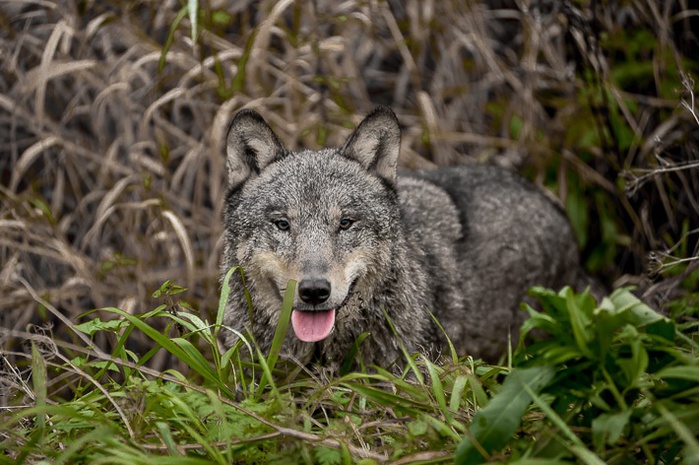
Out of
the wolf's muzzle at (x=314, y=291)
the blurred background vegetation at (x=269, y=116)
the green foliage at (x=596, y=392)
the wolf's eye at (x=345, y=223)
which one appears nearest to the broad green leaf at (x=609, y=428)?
the green foliage at (x=596, y=392)

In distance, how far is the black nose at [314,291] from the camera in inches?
151

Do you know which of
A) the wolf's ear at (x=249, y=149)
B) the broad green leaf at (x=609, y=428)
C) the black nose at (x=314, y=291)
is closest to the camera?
the broad green leaf at (x=609, y=428)

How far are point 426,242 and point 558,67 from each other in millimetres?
2640

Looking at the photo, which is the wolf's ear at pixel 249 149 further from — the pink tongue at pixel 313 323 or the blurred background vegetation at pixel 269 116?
the pink tongue at pixel 313 323

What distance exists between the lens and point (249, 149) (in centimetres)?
469

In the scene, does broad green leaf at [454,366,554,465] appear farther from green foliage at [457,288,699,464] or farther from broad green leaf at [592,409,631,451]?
broad green leaf at [592,409,631,451]

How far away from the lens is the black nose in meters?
3.83

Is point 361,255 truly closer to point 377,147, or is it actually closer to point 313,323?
point 313,323

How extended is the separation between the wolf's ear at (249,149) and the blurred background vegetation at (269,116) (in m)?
0.95

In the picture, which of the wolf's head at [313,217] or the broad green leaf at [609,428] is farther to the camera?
the wolf's head at [313,217]

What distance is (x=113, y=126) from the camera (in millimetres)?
7027

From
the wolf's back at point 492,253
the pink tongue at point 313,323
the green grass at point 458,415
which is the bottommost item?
the wolf's back at point 492,253

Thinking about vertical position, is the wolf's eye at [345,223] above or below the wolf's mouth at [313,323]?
above

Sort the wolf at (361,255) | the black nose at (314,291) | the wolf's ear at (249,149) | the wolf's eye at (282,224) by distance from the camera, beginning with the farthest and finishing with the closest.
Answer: the wolf's ear at (249,149)
the wolf's eye at (282,224)
the wolf at (361,255)
the black nose at (314,291)
